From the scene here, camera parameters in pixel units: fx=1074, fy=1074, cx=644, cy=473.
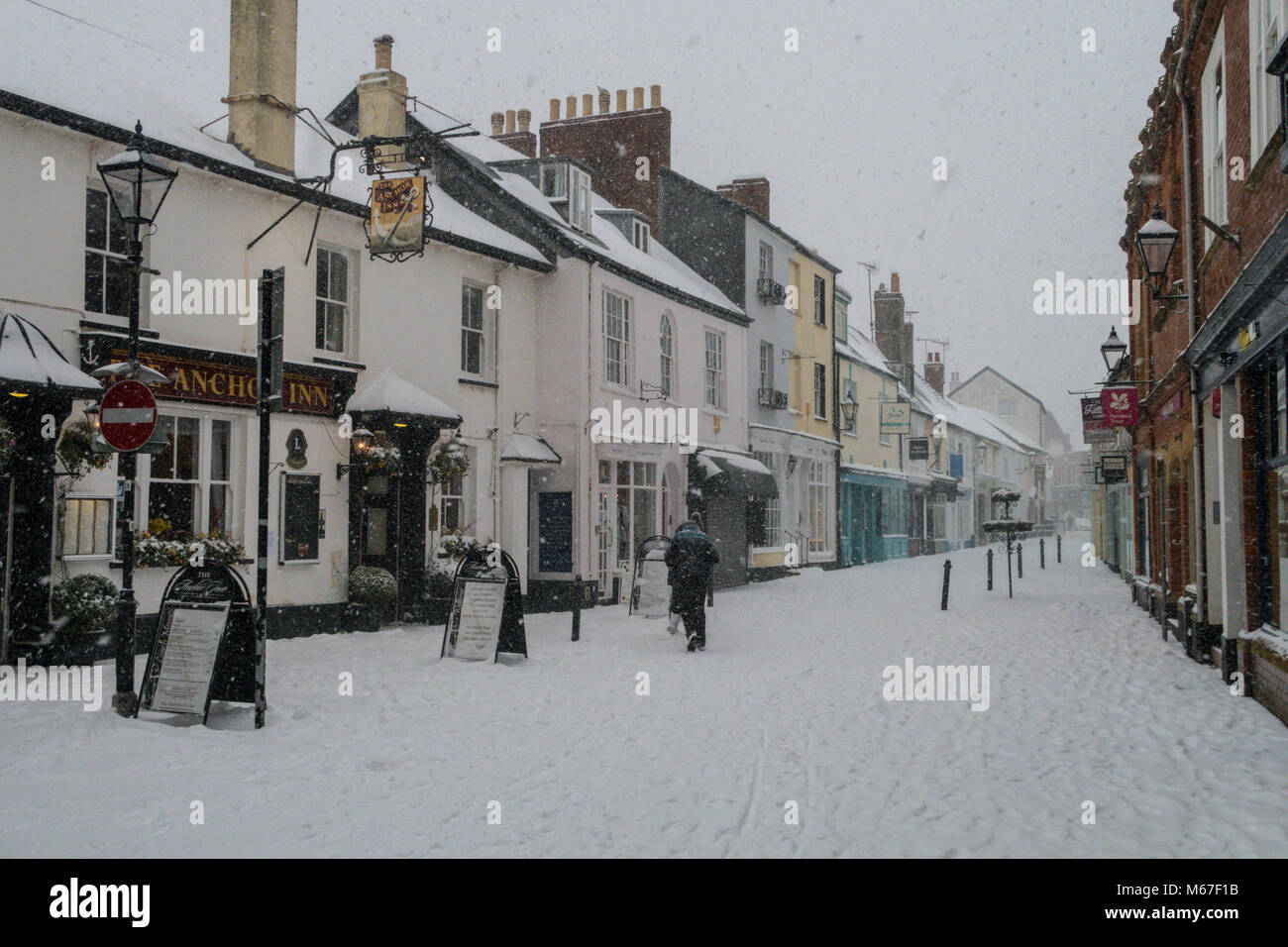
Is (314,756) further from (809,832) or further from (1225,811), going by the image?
(1225,811)

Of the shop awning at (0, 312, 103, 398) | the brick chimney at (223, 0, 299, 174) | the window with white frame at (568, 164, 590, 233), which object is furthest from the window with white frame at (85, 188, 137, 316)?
the window with white frame at (568, 164, 590, 233)

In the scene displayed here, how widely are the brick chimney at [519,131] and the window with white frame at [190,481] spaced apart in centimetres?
1582

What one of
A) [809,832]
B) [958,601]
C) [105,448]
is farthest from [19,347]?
[958,601]

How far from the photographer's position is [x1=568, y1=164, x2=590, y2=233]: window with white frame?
2142 centimetres

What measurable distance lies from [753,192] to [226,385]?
21.3 m

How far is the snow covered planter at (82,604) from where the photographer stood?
11.0 meters

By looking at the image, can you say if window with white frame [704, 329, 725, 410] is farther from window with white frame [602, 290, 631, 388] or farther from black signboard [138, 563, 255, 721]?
black signboard [138, 563, 255, 721]

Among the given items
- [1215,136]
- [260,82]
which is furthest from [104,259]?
[1215,136]

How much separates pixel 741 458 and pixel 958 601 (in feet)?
21.9

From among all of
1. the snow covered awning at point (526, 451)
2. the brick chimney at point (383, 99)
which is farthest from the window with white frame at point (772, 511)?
the brick chimney at point (383, 99)

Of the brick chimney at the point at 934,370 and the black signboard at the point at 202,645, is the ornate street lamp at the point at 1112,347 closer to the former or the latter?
the black signboard at the point at 202,645

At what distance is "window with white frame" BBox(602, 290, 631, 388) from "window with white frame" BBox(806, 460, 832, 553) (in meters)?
12.1

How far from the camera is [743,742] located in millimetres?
8320

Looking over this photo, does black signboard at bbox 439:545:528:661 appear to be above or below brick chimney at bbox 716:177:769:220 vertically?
below
